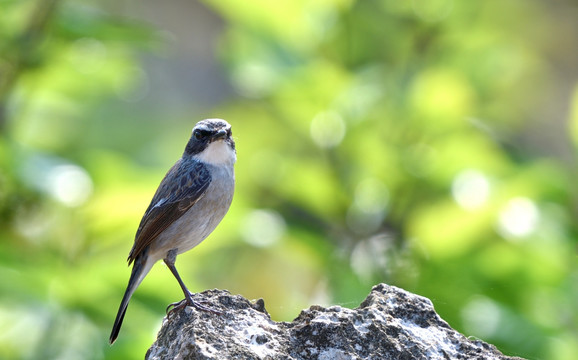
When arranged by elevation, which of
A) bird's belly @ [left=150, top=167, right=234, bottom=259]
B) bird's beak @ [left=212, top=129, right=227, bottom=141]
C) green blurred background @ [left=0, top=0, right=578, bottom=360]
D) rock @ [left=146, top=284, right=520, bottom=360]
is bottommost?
rock @ [left=146, top=284, right=520, bottom=360]

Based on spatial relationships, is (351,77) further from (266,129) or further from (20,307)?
(20,307)

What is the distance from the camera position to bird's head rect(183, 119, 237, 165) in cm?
276

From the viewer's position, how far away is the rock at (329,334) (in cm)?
205

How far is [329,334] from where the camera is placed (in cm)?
209

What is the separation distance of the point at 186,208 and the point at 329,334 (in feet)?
2.97

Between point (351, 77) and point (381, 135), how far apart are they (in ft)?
1.42

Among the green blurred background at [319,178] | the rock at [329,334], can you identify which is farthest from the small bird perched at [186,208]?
the green blurred background at [319,178]

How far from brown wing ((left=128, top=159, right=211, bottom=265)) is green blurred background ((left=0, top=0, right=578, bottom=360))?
98 cm

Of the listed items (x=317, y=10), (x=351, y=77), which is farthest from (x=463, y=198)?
(x=317, y=10)

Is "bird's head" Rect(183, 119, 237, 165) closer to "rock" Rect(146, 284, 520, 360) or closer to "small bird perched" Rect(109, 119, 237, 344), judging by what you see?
"small bird perched" Rect(109, 119, 237, 344)

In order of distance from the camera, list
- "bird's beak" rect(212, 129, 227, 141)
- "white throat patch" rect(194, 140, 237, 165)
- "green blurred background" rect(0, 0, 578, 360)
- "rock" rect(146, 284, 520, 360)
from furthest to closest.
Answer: "green blurred background" rect(0, 0, 578, 360) → "white throat patch" rect(194, 140, 237, 165) → "bird's beak" rect(212, 129, 227, 141) → "rock" rect(146, 284, 520, 360)

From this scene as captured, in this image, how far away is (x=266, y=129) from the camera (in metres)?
5.85

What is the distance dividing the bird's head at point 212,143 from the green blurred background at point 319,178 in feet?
3.20

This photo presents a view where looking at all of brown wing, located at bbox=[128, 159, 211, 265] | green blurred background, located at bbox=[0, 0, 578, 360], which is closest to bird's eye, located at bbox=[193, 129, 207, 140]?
brown wing, located at bbox=[128, 159, 211, 265]
